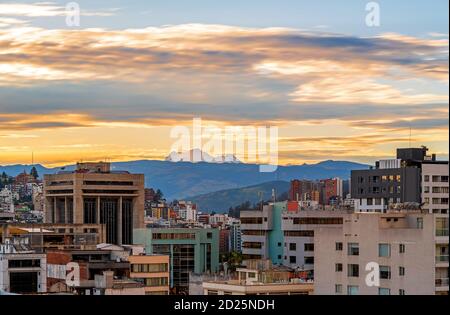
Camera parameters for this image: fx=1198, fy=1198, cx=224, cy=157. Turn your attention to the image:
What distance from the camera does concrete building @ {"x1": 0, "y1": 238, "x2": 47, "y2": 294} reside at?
1996 centimetres

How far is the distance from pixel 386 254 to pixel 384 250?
4 centimetres

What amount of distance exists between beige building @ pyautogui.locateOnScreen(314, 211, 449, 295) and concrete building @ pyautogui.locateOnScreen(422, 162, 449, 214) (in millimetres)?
20878

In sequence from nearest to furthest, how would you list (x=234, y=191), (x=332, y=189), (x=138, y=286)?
(x=138, y=286)
(x=332, y=189)
(x=234, y=191)

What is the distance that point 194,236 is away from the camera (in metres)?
32.1

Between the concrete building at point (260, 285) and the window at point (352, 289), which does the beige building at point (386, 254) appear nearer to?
the window at point (352, 289)

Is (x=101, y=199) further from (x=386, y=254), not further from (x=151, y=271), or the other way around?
(x=386, y=254)

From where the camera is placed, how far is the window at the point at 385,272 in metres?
11.3

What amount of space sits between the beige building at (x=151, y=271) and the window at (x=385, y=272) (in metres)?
8.21

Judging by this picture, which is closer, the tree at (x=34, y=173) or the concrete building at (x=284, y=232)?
the concrete building at (x=284, y=232)

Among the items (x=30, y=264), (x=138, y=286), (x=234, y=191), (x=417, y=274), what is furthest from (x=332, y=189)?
(x=417, y=274)

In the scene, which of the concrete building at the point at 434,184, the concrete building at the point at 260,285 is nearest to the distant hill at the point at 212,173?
the concrete building at the point at 434,184
